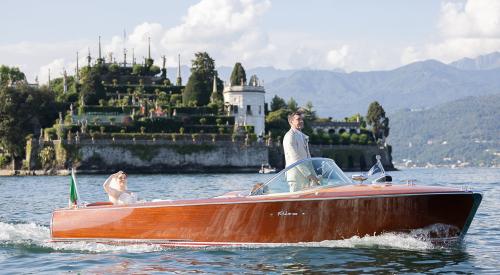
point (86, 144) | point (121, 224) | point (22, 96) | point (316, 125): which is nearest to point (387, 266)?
point (121, 224)

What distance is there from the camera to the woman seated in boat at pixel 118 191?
1786 centimetres

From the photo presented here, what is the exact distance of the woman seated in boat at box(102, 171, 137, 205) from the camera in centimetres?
1786

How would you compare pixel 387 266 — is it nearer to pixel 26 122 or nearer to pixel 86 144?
pixel 86 144

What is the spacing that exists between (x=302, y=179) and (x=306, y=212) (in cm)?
66

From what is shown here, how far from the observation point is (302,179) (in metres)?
16.5

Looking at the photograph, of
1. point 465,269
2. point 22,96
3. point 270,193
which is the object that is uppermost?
point 22,96

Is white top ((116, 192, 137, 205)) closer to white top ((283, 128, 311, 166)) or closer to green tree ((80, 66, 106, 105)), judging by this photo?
white top ((283, 128, 311, 166))

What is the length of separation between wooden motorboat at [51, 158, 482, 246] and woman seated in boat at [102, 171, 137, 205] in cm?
54

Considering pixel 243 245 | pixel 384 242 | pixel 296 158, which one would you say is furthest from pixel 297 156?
pixel 384 242

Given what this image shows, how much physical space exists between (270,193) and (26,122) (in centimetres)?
7521

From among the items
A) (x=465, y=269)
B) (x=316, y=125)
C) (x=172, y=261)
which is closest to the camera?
(x=465, y=269)

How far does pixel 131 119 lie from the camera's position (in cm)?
Answer: 8688

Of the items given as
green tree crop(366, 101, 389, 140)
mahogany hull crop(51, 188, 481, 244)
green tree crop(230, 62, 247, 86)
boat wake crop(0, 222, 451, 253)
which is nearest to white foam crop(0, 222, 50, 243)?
boat wake crop(0, 222, 451, 253)

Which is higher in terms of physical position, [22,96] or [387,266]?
[22,96]
